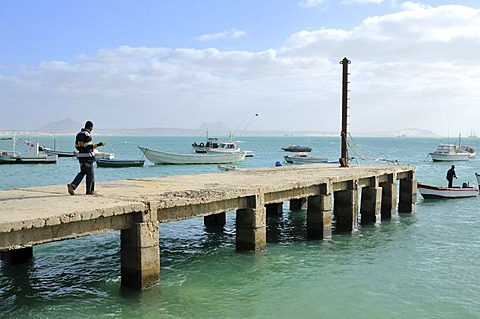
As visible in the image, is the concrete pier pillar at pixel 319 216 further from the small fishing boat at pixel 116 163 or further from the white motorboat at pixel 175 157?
the white motorboat at pixel 175 157

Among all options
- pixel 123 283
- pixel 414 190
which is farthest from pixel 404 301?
pixel 414 190

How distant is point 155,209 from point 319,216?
761 centimetres

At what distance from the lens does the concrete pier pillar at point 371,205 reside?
21.0 m

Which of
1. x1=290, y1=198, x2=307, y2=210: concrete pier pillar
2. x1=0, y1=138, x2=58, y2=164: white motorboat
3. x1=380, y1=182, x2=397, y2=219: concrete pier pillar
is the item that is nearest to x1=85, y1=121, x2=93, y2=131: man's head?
x1=290, y1=198, x2=307, y2=210: concrete pier pillar

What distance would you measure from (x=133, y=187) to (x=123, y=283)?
3.61 meters

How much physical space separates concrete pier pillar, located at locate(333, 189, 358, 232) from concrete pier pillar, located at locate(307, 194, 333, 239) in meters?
1.80

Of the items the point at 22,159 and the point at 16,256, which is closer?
the point at 16,256

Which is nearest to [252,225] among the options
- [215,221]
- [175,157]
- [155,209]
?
[155,209]

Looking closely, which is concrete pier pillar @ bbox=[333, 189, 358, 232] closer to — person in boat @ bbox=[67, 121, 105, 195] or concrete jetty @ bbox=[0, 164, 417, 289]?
concrete jetty @ bbox=[0, 164, 417, 289]

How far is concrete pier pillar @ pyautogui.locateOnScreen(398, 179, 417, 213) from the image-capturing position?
24641mm

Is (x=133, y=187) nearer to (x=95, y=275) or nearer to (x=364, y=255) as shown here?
(x=95, y=275)

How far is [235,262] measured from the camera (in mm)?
14578

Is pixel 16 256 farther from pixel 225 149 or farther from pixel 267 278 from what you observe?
pixel 225 149

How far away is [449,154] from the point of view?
240ft
